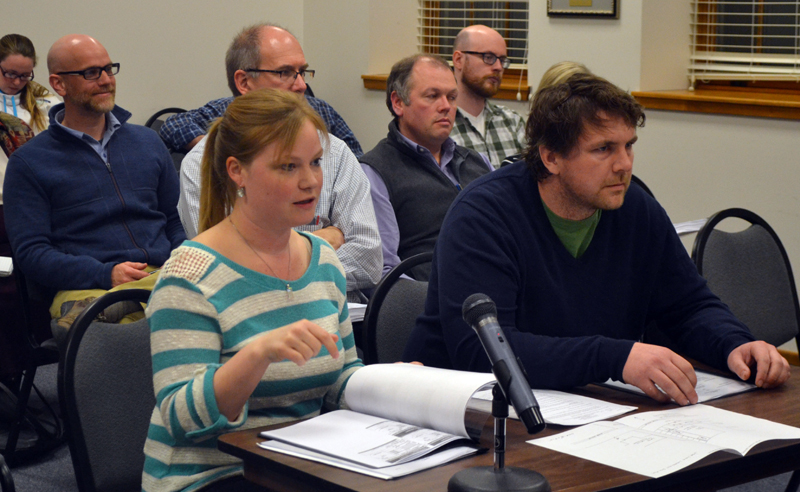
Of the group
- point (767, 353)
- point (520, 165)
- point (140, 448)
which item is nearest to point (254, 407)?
point (140, 448)

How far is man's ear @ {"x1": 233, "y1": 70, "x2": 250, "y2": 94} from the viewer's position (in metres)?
3.01

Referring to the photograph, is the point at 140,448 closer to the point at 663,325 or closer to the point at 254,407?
the point at 254,407

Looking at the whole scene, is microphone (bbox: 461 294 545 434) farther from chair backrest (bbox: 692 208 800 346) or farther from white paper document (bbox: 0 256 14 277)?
white paper document (bbox: 0 256 14 277)

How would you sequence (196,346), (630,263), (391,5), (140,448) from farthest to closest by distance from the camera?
(391,5)
(630,263)
(140,448)
(196,346)

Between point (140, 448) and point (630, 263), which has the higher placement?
point (630, 263)

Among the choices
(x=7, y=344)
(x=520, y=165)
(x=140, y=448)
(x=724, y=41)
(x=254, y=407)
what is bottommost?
(x=7, y=344)

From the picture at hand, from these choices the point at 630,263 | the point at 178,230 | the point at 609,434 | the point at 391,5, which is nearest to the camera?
the point at 609,434

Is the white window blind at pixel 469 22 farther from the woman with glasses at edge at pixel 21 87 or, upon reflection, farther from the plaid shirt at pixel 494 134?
A: the woman with glasses at edge at pixel 21 87

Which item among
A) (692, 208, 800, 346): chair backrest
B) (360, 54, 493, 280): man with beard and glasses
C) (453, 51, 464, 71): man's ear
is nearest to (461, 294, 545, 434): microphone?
(692, 208, 800, 346): chair backrest

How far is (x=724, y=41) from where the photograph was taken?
169 inches

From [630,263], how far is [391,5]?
4.44 meters

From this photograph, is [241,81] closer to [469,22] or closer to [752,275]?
[752,275]

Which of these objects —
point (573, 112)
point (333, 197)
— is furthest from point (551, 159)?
point (333, 197)

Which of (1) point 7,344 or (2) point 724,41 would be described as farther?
(2) point 724,41
